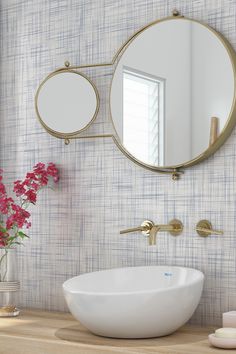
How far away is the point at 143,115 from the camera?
2430 millimetres

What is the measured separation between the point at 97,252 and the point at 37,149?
51 centimetres

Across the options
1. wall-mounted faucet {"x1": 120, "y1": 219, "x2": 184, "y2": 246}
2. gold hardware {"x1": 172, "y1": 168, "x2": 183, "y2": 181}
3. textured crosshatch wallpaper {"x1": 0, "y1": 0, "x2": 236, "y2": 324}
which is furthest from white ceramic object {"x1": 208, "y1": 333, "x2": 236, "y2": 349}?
gold hardware {"x1": 172, "y1": 168, "x2": 183, "y2": 181}

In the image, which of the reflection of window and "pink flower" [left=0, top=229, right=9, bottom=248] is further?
"pink flower" [left=0, top=229, right=9, bottom=248]

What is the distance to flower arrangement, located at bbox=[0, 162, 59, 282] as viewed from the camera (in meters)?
2.53

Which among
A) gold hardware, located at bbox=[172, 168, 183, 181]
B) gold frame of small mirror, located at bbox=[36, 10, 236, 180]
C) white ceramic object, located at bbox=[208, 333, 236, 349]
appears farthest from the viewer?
gold hardware, located at bbox=[172, 168, 183, 181]

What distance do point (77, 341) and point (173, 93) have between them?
3.03 feet

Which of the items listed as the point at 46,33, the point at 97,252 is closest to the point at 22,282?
the point at 97,252

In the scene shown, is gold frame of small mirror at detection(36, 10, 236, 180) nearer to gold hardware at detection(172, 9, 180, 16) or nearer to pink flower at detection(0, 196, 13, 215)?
gold hardware at detection(172, 9, 180, 16)

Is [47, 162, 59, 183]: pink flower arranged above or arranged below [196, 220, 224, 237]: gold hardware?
above

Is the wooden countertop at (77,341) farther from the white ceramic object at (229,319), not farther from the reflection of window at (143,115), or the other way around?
the reflection of window at (143,115)

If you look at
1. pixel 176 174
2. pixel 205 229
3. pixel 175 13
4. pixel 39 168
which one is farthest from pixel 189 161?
pixel 39 168

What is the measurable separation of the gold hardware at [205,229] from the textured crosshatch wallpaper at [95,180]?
0.02 metres

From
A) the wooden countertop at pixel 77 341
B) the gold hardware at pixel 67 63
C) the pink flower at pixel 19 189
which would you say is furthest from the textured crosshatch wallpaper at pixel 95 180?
the wooden countertop at pixel 77 341

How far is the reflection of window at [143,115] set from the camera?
239cm
